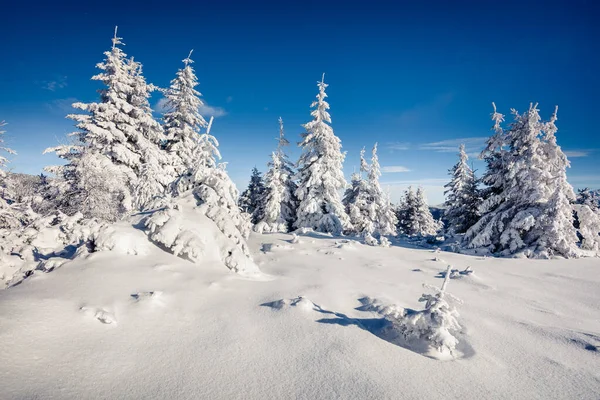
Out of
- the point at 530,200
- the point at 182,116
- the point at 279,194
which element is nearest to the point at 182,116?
the point at 182,116

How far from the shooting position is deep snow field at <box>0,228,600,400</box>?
2.88 meters

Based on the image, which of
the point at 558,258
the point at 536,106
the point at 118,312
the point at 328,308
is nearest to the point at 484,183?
the point at 536,106

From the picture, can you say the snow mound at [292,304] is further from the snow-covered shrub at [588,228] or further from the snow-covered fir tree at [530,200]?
the snow-covered shrub at [588,228]

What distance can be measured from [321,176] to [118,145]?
43.6 feet

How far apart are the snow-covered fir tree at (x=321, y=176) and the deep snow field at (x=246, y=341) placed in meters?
13.6

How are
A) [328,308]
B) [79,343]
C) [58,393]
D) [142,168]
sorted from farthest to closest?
[142,168] < [328,308] < [79,343] < [58,393]

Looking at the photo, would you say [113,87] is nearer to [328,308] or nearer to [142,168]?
[142,168]

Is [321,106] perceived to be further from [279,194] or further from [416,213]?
[416,213]

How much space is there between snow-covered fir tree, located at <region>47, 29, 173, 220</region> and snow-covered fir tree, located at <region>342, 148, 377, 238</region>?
60.0 ft

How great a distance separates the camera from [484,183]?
62.0 feet

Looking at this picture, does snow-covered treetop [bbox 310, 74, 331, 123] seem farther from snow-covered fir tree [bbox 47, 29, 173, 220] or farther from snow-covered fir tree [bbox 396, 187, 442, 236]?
snow-covered fir tree [bbox 396, 187, 442, 236]

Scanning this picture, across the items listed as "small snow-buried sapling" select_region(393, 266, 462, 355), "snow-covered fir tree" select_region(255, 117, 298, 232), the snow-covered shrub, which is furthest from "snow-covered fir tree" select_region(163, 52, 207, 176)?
the snow-covered shrub

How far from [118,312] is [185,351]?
139 centimetres

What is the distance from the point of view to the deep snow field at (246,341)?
2.88m
